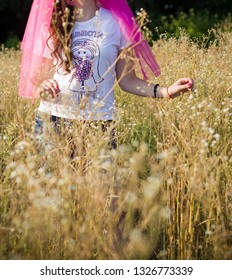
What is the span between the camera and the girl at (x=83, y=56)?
2903 millimetres

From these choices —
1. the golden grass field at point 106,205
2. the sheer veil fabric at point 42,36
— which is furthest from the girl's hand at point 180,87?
the sheer veil fabric at point 42,36

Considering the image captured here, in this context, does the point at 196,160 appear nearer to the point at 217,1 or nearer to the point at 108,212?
the point at 108,212

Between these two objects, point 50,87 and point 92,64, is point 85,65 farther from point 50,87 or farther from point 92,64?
point 50,87

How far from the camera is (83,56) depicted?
117 inches

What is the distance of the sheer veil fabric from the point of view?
10.1 feet

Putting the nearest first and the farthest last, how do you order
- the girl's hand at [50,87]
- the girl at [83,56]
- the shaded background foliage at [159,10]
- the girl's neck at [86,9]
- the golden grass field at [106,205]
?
the golden grass field at [106,205]
the girl's hand at [50,87]
the girl at [83,56]
the girl's neck at [86,9]
the shaded background foliage at [159,10]

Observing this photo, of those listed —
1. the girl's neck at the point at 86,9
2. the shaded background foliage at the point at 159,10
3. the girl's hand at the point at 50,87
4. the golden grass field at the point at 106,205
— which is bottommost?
the golden grass field at the point at 106,205

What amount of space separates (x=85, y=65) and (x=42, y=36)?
1.04ft

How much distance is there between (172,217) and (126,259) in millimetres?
384

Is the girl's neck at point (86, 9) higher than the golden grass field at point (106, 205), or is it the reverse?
the girl's neck at point (86, 9)

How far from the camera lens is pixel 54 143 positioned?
256 centimetres

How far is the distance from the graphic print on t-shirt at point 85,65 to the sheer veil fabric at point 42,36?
15 cm

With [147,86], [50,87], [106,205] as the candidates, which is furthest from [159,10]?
[106,205]

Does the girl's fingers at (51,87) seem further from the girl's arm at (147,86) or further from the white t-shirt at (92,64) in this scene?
the girl's arm at (147,86)
